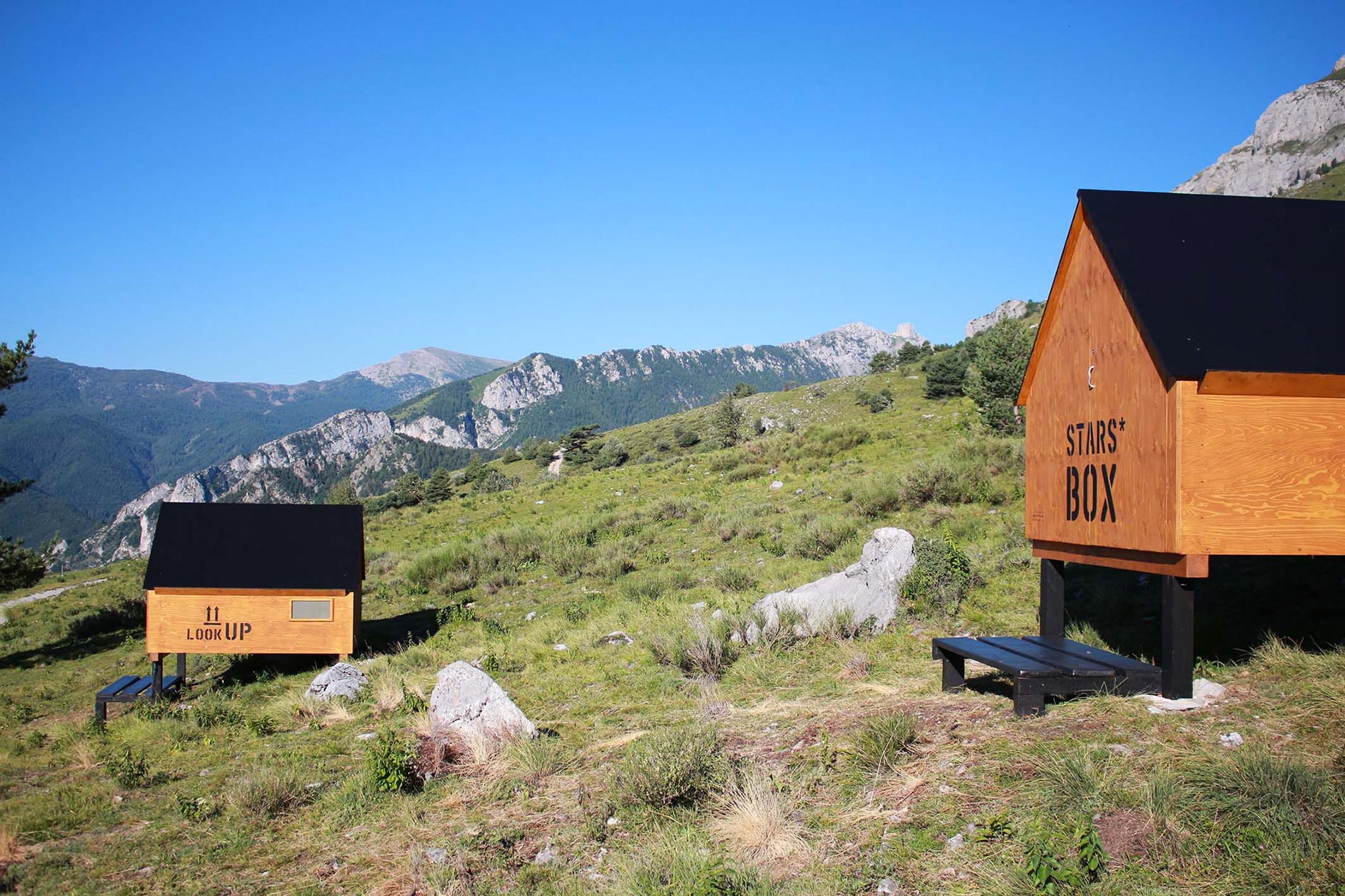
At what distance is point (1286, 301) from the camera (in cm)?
603

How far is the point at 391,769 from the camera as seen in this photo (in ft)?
23.0

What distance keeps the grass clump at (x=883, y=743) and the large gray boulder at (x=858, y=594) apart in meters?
4.21

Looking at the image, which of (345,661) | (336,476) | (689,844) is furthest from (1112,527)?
(336,476)

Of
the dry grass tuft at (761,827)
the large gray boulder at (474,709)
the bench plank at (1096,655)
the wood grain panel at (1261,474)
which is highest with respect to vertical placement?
the wood grain panel at (1261,474)

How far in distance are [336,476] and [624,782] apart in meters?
197

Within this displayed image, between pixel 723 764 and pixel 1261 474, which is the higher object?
pixel 1261 474

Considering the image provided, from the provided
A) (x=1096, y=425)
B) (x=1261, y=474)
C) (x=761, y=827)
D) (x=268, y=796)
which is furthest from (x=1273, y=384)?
(x=268, y=796)

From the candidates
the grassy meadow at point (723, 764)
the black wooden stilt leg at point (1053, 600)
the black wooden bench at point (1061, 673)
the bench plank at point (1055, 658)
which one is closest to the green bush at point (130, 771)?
the grassy meadow at point (723, 764)

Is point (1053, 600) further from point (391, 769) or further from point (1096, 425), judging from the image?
point (391, 769)

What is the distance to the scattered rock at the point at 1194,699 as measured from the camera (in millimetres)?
5832

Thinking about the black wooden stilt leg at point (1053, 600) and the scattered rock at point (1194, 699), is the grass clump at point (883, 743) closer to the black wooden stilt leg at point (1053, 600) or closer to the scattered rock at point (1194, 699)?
the scattered rock at point (1194, 699)

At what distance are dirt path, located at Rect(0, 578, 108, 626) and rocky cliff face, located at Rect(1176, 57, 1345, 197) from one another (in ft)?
413

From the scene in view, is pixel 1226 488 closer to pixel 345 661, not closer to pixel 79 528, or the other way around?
pixel 345 661

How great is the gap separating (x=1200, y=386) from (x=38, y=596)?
32.3 m
